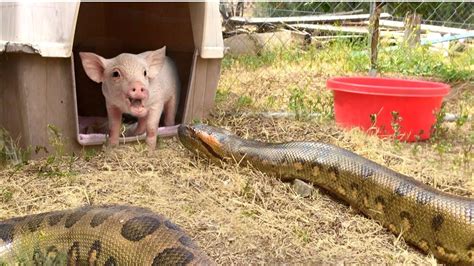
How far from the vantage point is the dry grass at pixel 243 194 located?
338 cm

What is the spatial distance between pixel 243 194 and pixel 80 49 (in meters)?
3.06

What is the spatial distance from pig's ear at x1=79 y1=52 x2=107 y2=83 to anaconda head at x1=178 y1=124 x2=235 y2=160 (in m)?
0.77

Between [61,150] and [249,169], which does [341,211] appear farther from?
[61,150]

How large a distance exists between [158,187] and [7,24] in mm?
1671

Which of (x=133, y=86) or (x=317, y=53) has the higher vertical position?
(x=133, y=86)

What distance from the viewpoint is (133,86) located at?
14.6ft

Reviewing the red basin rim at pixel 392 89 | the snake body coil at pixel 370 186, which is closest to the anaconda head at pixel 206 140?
the snake body coil at pixel 370 186

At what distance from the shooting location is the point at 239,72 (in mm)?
8094

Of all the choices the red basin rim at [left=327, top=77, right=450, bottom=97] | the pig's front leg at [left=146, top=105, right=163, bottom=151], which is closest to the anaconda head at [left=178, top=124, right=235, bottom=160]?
the pig's front leg at [left=146, top=105, right=163, bottom=151]

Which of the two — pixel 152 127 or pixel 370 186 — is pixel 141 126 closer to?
pixel 152 127

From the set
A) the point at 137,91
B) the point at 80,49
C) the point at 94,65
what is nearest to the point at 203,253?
the point at 137,91

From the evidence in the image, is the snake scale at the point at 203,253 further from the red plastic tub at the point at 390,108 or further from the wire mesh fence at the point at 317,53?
the wire mesh fence at the point at 317,53

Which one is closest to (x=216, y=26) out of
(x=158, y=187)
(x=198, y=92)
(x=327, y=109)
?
(x=198, y=92)

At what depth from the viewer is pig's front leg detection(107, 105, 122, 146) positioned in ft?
15.5
